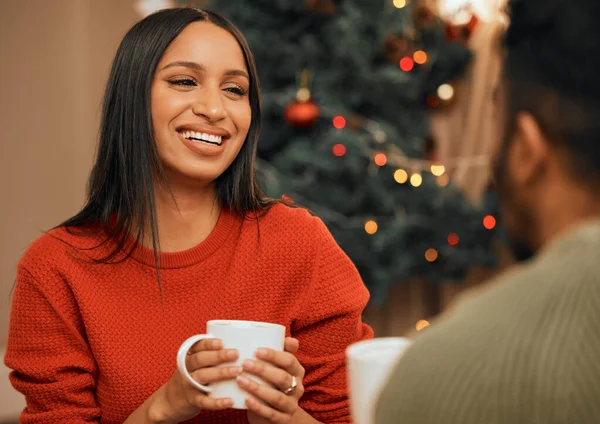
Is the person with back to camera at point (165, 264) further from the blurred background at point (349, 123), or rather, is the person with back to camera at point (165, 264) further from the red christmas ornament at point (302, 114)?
the red christmas ornament at point (302, 114)

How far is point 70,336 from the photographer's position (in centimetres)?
120

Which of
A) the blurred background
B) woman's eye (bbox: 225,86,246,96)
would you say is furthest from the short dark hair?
the blurred background

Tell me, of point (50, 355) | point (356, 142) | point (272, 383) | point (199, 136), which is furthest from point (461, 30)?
point (272, 383)

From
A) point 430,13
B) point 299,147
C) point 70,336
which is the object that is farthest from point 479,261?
point 70,336

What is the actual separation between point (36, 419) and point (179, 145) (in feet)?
1.71

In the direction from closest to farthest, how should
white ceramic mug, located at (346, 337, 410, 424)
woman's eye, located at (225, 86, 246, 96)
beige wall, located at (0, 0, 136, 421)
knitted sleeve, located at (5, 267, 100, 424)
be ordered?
white ceramic mug, located at (346, 337, 410, 424) < knitted sleeve, located at (5, 267, 100, 424) < woman's eye, located at (225, 86, 246, 96) < beige wall, located at (0, 0, 136, 421)

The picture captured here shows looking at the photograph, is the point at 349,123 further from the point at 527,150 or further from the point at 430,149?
the point at 527,150

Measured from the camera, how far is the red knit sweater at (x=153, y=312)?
1182mm

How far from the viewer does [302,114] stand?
2.97 metres

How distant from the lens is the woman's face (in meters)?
1.24

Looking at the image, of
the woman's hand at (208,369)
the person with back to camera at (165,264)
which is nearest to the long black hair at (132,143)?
the person with back to camera at (165,264)

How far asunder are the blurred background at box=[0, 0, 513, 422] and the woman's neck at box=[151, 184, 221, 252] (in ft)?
4.80

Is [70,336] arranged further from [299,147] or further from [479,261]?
[479,261]

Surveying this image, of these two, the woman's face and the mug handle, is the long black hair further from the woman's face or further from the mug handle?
the mug handle
